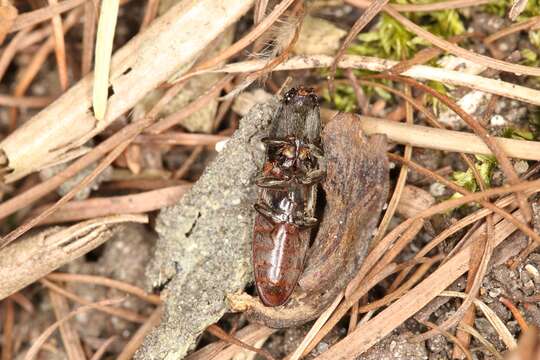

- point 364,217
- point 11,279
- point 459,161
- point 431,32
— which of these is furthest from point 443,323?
point 11,279

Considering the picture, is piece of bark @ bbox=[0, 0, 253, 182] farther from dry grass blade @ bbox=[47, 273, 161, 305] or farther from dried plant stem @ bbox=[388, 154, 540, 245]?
dried plant stem @ bbox=[388, 154, 540, 245]

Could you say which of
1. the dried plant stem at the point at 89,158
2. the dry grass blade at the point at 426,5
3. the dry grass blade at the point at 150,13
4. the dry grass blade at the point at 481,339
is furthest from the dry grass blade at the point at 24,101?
the dry grass blade at the point at 481,339

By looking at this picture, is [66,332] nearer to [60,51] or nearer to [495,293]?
[60,51]

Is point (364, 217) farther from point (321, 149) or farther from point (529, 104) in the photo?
point (529, 104)

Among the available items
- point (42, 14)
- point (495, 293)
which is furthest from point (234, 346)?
point (42, 14)

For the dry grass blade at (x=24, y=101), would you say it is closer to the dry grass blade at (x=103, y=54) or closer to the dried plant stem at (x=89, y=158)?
the dried plant stem at (x=89, y=158)

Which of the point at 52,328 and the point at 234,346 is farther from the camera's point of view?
the point at 52,328
